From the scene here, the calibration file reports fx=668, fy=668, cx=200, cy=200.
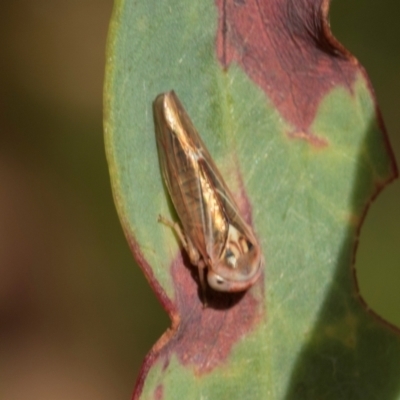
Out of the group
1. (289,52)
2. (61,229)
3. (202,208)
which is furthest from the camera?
(61,229)

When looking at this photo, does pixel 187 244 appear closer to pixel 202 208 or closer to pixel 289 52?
pixel 202 208

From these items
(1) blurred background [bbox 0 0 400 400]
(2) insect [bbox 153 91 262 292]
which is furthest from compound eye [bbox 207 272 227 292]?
(1) blurred background [bbox 0 0 400 400]

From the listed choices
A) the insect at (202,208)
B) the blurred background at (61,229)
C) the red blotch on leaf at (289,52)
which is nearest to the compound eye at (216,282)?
the insect at (202,208)

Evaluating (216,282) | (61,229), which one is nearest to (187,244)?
(216,282)

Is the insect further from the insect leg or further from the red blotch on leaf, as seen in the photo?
the red blotch on leaf

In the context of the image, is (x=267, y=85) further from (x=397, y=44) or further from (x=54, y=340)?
(x=54, y=340)

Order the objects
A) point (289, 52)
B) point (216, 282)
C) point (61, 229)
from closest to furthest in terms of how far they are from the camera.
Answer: point (289, 52)
point (216, 282)
point (61, 229)
